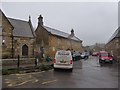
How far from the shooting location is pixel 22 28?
39.7 meters

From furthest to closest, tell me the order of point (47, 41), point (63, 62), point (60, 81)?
point (47, 41), point (63, 62), point (60, 81)

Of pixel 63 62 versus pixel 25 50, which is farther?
Result: pixel 25 50

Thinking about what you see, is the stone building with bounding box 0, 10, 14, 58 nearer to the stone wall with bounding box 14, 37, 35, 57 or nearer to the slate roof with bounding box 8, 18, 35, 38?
the stone wall with bounding box 14, 37, 35, 57

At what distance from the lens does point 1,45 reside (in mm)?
32156

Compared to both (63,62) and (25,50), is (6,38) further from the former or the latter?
→ (63,62)

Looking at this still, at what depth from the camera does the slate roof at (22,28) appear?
36.9m

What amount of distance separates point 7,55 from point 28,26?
36.5ft

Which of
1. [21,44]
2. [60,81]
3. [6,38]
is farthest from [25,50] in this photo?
[60,81]

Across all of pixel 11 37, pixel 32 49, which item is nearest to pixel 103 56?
pixel 32 49

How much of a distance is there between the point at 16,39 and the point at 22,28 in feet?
17.9

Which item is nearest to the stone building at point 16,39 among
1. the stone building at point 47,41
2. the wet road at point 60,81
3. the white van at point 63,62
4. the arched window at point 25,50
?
the arched window at point 25,50

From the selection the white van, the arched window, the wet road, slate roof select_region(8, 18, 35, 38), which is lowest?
the wet road

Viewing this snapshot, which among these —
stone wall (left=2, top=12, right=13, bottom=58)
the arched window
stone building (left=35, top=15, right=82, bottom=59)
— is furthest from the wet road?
stone building (left=35, top=15, right=82, bottom=59)

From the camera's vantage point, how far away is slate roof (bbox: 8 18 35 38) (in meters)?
36.9
